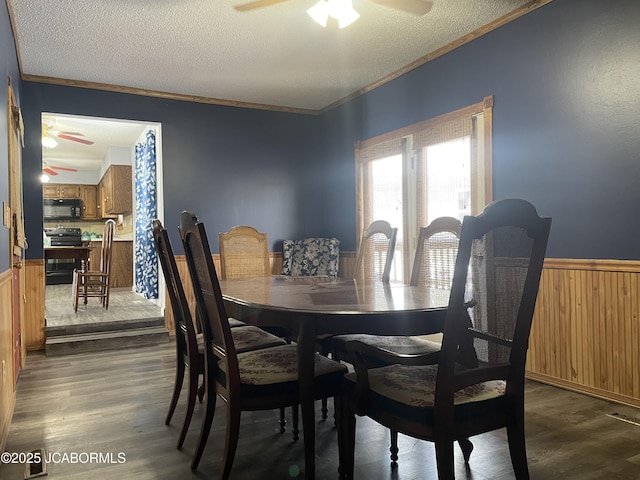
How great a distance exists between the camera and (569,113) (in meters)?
3.10

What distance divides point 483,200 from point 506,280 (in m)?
2.30

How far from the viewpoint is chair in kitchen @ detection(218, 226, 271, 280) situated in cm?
366

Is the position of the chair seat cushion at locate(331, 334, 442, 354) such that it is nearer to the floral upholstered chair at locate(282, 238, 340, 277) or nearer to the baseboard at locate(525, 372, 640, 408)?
the baseboard at locate(525, 372, 640, 408)

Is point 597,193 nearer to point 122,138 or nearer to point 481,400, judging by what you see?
point 481,400

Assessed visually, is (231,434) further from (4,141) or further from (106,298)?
(106,298)

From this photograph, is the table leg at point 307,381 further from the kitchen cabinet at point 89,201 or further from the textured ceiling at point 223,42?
the kitchen cabinet at point 89,201

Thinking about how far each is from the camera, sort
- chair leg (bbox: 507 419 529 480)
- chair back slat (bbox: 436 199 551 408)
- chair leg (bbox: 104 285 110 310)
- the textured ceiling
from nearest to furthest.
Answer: chair back slat (bbox: 436 199 551 408)
chair leg (bbox: 507 419 529 480)
the textured ceiling
chair leg (bbox: 104 285 110 310)

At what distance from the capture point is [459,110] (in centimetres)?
392

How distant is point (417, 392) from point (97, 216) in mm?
10202

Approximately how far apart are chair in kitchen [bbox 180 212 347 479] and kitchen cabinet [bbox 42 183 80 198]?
9644 millimetres

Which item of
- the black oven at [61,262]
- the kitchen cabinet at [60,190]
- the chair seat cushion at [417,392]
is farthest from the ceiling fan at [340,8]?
the kitchen cabinet at [60,190]

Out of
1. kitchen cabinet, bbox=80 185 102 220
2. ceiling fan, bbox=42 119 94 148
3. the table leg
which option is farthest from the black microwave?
the table leg

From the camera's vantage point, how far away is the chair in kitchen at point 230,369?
185 cm

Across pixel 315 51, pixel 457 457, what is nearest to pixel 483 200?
pixel 315 51
